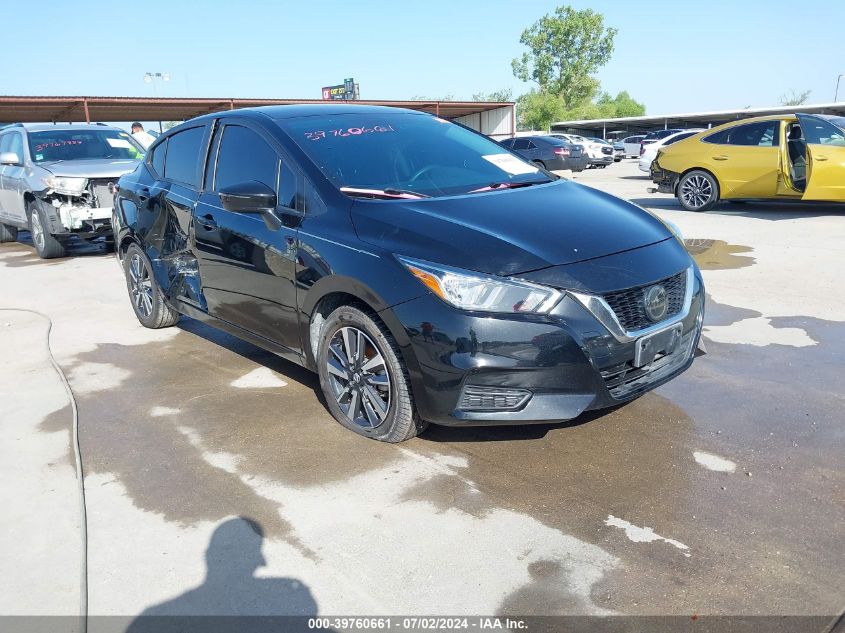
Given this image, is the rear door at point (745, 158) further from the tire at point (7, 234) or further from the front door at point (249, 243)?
the tire at point (7, 234)

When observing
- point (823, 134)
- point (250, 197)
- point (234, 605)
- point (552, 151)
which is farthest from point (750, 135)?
point (552, 151)

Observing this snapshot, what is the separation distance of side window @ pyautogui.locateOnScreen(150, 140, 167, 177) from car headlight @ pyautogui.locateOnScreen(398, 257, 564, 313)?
3195mm

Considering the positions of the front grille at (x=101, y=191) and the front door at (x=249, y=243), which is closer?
the front door at (x=249, y=243)

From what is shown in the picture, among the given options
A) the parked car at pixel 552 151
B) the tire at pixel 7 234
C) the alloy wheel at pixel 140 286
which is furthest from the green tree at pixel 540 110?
the alloy wheel at pixel 140 286

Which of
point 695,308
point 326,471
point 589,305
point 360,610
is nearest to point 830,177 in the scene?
point 695,308

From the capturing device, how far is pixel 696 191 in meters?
11.6

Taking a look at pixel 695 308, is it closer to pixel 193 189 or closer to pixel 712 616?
pixel 712 616

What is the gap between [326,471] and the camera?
339 centimetres

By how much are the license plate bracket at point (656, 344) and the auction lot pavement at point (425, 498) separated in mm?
498

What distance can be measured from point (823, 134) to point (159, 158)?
913 centimetres

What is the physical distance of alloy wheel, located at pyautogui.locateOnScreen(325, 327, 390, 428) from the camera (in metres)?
3.48

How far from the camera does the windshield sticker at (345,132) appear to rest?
403 cm

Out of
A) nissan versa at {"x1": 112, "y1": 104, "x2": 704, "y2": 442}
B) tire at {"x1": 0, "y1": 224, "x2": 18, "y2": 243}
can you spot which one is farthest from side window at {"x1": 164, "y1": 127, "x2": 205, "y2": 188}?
tire at {"x1": 0, "y1": 224, "x2": 18, "y2": 243}

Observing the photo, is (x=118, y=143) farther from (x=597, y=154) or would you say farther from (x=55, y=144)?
(x=597, y=154)
